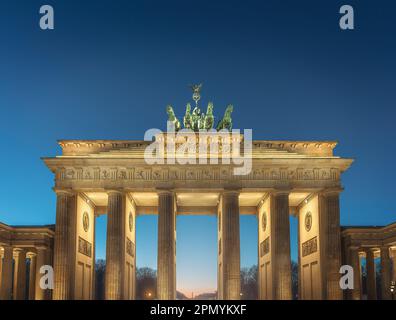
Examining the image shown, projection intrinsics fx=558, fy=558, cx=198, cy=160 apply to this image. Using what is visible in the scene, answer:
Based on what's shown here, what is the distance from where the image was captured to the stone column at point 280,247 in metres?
54.1

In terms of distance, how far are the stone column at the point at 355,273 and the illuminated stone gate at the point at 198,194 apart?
212 inches

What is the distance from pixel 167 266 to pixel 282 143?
694 inches

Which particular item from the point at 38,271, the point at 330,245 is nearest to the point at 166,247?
the point at 38,271

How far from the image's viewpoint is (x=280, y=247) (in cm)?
5484

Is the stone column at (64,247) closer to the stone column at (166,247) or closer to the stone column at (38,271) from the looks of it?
the stone column at (38,271)

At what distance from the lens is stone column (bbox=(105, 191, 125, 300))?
177 ft

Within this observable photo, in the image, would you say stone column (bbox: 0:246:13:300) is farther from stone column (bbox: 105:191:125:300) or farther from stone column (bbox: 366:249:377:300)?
stone column (bbox: 366:249:377:300)

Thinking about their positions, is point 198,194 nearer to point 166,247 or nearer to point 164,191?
point 164,191

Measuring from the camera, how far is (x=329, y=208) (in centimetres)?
5522

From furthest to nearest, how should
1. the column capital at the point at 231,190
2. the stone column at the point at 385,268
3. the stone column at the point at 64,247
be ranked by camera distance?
the stone column at the point at 385,268, the column capital at the point at 231,190, the stone column at the point at 64,247

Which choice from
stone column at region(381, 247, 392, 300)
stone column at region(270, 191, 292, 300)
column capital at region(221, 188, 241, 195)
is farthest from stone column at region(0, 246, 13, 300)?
stone column at region(381, 247, 392, 300)

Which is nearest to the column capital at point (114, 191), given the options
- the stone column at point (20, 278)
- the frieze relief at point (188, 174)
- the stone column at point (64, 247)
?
the frieze relief at point (188, 174)

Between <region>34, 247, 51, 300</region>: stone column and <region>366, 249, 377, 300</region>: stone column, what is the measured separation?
1463 inches
